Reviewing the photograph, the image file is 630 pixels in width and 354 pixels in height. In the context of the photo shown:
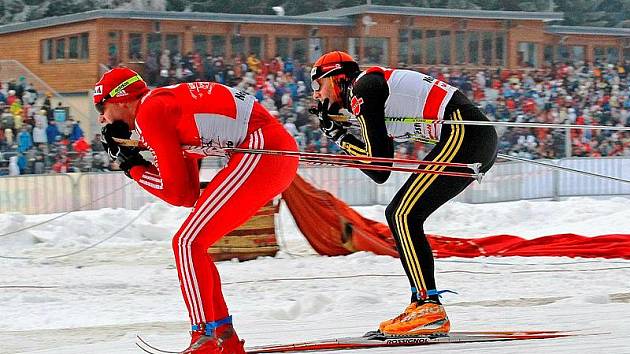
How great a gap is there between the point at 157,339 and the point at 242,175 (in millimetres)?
1456

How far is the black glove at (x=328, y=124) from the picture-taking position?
5469 millimetres

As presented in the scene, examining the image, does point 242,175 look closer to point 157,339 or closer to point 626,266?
point 157,339

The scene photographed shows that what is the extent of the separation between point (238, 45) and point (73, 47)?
3491 mm

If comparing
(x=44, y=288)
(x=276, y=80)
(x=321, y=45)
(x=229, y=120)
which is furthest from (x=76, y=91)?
(x=229, y=120)

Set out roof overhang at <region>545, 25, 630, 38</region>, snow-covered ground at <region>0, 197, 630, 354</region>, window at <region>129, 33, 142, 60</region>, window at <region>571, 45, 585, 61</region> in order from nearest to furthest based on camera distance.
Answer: snow-covered ground at <region>0, 197, 630, 354</region>, window at <region>129, 33, 142, 60</region>, window at <region>571, 45, 585, 61</region>, roof overhang at <region>545, 25, 630, 38</region>

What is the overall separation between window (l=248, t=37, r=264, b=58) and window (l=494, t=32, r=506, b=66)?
564cm

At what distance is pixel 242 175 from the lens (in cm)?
455

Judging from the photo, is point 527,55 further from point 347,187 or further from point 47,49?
point 347,187

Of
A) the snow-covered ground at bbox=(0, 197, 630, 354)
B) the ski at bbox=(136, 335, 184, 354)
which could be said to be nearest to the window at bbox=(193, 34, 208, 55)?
the snow-covered ground at bbox=(0, 197, 630, 354)

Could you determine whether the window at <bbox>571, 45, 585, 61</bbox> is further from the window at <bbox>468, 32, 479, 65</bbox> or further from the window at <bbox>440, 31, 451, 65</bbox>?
the window at <bbox>440, 31, 451, 65</bbox>

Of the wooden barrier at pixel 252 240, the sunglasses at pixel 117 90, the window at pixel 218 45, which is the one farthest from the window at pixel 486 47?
the sunglasses at pixel 117 90

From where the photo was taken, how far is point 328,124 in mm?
5477

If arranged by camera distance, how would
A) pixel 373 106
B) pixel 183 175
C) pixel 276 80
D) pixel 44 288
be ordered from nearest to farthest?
pixel 183 175 → pixel 373 106 → pixel 44 288 → pixel 276 80

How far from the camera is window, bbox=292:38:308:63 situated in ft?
73.7
